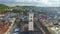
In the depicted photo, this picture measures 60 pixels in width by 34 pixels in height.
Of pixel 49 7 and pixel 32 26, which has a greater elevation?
pixel 49 7

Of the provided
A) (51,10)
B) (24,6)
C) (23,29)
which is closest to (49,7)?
(51,10)

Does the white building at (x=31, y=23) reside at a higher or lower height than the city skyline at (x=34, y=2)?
lower

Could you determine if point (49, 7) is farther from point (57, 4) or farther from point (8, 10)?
point (8, 10)

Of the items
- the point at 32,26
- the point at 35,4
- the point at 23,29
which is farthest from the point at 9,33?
the point at 35,4

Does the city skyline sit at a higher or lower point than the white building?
higher

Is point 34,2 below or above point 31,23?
above

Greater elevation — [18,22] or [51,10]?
[51,10]

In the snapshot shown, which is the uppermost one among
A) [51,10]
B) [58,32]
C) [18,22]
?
[51,10]

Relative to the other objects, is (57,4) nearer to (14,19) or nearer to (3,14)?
(14,19)
